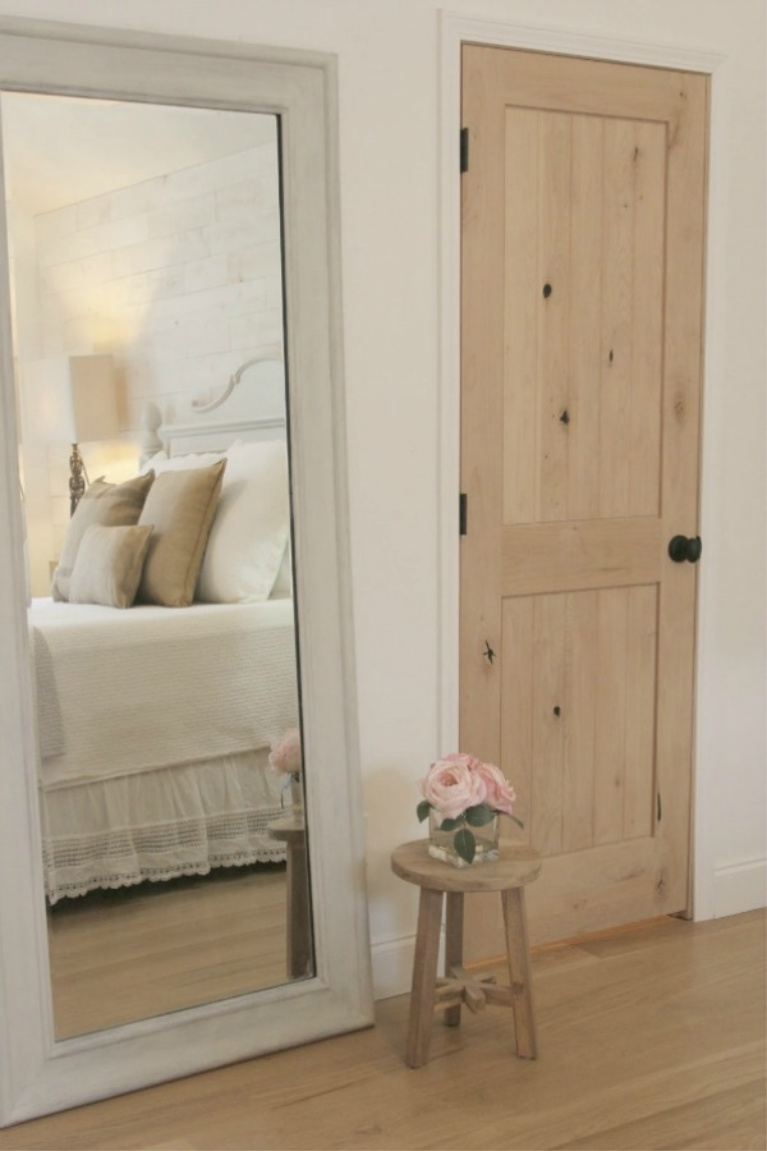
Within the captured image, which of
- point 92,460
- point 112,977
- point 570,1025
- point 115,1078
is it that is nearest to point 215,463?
point 92,460

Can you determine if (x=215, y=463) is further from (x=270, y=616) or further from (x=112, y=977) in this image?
(x=112, y=977)

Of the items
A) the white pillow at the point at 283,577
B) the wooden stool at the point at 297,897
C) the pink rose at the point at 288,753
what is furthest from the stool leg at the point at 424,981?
the white pillow at the point at 283,577

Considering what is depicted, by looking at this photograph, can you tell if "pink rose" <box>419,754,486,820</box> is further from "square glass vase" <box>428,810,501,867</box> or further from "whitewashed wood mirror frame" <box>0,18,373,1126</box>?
"whitewashed wood mirror frame" <box>0,18,373,1126</box>

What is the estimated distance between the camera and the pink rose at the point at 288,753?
280 cm

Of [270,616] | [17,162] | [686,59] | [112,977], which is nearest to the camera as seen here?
[17,162]

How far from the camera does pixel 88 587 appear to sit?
258 centimetres

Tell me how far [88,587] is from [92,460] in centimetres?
25

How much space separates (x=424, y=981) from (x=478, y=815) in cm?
36

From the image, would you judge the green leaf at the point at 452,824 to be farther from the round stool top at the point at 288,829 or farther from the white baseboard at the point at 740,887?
the white baseboard at the point at 740,887

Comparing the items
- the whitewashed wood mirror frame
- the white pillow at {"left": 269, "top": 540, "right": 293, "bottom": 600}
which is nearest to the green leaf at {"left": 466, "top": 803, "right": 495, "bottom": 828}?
the whitewashed wood mirror frame

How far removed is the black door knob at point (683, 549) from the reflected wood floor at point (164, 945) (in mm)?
1312

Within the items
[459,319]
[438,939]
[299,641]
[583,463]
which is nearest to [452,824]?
[438,939]

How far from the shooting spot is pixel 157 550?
8.67ft

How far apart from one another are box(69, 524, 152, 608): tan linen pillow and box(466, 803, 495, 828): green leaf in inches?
32.0
